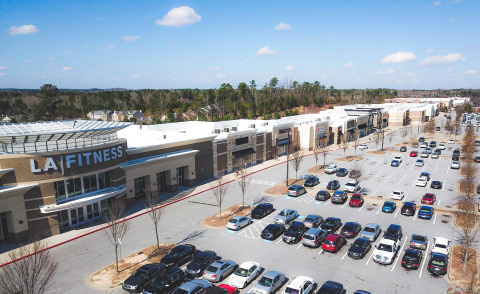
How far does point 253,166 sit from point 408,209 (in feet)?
93.6

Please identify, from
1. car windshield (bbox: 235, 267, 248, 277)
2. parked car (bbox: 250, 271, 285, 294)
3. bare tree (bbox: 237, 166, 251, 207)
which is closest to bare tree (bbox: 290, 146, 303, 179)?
bare tree (bbox: 237, 166, 251, 207)

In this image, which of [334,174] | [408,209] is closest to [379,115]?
[334,174]

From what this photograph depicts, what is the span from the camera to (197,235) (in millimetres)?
28844

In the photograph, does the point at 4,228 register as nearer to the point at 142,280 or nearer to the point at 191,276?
the point at 142,280

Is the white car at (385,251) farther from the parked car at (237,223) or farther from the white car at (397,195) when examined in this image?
the white car at (397,195)

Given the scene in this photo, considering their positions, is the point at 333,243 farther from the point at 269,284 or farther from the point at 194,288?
the point at 194,288

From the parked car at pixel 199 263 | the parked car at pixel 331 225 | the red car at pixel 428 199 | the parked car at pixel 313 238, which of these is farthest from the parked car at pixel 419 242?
the parked car at pixel 199 263

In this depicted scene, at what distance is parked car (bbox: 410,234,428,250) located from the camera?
83.1 ft

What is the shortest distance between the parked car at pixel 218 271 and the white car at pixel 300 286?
4.47 metres

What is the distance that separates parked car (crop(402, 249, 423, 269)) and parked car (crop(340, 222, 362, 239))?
503cm

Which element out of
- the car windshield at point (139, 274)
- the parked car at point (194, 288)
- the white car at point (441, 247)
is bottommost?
the white car at point (441, 247)

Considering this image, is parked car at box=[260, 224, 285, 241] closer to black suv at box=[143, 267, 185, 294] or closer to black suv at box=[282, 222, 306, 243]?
black suv at box=[282, 222, 306, 243]

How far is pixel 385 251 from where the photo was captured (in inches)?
942

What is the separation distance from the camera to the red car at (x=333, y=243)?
82.2ft
